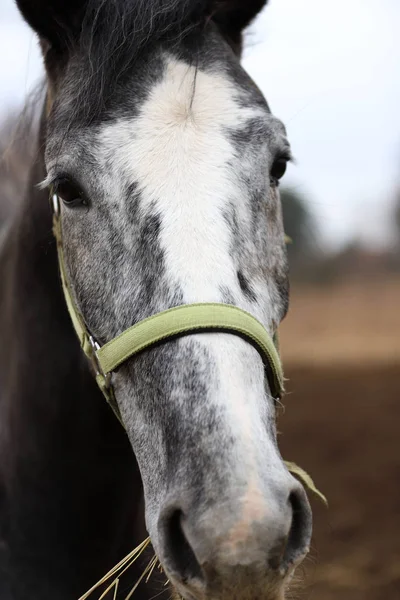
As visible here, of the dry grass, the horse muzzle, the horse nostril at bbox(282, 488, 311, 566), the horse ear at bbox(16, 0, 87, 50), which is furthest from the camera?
the dry grass

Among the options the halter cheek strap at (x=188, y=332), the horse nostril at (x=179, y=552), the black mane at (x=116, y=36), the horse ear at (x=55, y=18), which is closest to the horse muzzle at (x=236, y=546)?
the horse nostril at (x=179, y=552)

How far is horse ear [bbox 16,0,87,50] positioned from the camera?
7.25ft

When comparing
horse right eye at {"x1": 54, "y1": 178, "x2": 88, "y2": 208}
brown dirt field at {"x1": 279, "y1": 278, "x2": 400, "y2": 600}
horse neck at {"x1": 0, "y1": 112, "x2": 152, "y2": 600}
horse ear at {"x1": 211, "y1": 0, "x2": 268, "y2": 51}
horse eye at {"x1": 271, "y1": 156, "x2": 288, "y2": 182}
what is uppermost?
horse ear at {"x1": 211, "y1": 0, "x2": 268, "y2": 51}

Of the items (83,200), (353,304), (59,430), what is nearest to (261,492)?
(83,200)

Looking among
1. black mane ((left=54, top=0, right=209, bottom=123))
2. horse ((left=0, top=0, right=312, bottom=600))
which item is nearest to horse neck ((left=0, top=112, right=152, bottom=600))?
horse ((left=0, top=0, right=312, bottom=600))

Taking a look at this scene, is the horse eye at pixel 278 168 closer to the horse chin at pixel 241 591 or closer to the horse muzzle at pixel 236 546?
the horse muzzle at pixel 236 546

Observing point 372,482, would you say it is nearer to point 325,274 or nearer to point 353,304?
point 353,304

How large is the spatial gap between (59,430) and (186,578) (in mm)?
1034

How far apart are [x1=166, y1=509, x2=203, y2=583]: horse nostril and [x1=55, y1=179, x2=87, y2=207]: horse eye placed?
34.3 inches

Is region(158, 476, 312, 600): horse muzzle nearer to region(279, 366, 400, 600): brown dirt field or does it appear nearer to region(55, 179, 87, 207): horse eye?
region(279, 366, 400, 600): brown dirt field

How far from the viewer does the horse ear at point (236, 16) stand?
7.77 ft

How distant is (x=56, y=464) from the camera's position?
8.05 feet

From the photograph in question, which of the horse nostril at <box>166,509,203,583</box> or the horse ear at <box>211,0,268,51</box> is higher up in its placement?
the horse ear at <box>211,0,268,51</box>

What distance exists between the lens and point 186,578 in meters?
1.52
